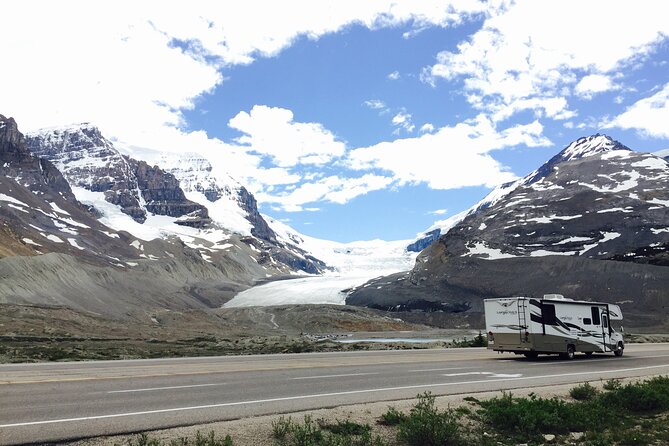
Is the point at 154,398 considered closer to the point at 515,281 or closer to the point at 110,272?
the point at 515,281

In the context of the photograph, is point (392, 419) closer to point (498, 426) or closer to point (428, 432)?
point (428, 432)

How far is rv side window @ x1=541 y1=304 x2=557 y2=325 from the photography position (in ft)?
92.1

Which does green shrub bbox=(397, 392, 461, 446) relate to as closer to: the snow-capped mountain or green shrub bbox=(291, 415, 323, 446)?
green shrub bbox=(291, 415, 323, 446)

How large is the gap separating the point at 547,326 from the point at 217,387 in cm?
1875

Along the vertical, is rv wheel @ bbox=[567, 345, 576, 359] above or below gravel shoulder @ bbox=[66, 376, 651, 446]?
below

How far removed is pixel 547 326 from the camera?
1104 inches

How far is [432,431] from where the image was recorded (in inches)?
392

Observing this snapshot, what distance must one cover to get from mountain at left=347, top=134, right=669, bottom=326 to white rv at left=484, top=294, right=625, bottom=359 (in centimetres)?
5333

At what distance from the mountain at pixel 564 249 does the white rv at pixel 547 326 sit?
175 ft

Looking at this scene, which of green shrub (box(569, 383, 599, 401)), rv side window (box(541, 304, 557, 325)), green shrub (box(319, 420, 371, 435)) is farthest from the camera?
rv side window (box(541, 304, 557, 325))

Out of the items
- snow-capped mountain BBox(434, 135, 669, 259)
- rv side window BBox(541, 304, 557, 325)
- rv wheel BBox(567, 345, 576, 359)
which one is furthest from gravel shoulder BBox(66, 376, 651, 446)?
snow-capped mountain BBox(434, 135, 669, 259)

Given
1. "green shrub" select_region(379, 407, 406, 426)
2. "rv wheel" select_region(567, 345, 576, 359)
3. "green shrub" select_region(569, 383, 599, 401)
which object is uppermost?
"green shrub" select_region(379, 407, 406, 426)

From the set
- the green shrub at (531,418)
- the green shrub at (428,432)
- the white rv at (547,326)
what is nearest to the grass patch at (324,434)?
the green shrub at (428,432)

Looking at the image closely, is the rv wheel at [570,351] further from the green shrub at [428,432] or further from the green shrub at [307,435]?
the green shrub at [307,435]
